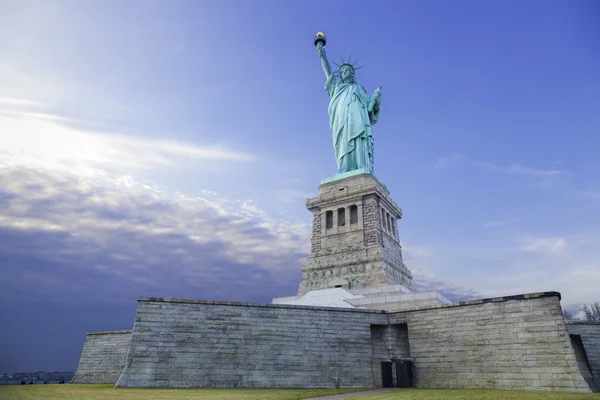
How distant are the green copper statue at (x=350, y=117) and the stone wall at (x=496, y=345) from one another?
22.0 meters

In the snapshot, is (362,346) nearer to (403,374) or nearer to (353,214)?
(403,374)

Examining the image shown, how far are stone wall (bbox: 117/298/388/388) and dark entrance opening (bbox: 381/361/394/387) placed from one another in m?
0.62

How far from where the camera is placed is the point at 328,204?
3928cm

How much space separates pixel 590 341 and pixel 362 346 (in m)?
10.8

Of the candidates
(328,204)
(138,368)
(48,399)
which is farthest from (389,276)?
(48,399)

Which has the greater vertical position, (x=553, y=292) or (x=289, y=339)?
(x=553, y=292)

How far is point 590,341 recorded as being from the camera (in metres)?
18.9

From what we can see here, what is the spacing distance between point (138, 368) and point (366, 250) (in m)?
22.3

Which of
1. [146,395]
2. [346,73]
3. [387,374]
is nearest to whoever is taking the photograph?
[146,395]

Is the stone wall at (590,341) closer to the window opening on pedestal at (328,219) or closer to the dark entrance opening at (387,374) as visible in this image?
the dark entrance opening at (387,374)

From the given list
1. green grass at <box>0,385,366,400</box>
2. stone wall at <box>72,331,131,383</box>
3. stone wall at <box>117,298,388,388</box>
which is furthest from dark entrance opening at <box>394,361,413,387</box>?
stone wall at <box>72,331,131,383</box>

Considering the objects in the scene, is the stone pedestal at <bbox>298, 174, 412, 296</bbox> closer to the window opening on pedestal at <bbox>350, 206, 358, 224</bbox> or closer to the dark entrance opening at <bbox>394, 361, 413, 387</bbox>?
the window opening on pedestal at <bbox>350, 206, 358, 224</bbox>

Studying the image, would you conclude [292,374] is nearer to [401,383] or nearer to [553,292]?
[401,383]

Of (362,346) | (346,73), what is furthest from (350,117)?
(362,346)
